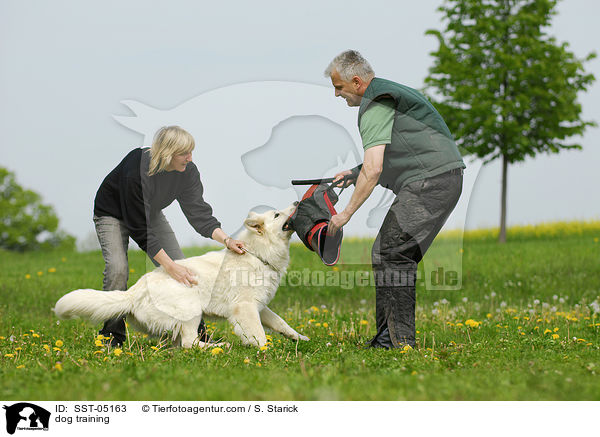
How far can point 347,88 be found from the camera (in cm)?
554

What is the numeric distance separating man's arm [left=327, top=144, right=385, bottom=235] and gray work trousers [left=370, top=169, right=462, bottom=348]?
0.41m

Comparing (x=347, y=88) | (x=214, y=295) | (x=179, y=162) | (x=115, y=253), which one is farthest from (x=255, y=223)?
(x=347, y=88)

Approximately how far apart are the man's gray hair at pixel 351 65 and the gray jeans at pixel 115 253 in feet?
8.56

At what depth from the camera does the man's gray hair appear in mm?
5445

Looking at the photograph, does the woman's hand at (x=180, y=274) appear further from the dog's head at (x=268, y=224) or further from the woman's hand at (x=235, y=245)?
the dog's head at (x=268, y=224)

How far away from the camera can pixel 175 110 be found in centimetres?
607

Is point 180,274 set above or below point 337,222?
below

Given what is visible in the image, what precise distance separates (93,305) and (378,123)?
3.33 meters

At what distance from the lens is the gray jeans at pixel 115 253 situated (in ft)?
20.4

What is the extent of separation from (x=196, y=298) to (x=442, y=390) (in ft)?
9.93

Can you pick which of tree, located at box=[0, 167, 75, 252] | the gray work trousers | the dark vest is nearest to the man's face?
the dark vest

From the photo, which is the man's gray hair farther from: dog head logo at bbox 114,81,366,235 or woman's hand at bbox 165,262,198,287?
woman's hand at bbox 165,262,198,287

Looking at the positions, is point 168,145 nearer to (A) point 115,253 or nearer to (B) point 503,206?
(A) point 115,253

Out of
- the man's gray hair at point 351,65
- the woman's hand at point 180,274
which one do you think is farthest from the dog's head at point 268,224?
the man's gray hair at point 351,65
